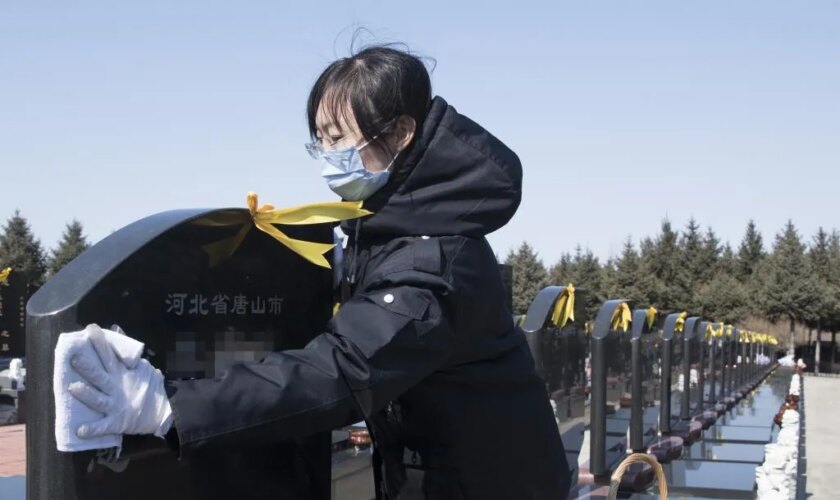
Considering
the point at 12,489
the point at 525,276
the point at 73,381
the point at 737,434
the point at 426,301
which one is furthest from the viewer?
the point at 525,276

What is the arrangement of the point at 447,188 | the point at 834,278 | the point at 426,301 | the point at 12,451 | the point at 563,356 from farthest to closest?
the point at 834,278, the point at 563,356, the point at 12,451, the point at 447,188, the point at 426,301

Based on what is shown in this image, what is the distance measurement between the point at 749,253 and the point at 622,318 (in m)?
52.8

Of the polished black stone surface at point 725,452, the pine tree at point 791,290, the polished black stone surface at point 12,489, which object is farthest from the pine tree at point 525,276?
the polished black stone surface at point 12,489

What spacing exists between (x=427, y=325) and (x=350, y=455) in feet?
5.65

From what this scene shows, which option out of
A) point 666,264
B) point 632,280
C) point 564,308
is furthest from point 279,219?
point 666,264

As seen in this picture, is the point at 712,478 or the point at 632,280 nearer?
the point at 712,478

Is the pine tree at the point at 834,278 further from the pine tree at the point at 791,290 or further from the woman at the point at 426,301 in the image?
the woman at the point at 426,301

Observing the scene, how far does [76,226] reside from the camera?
1412 inches

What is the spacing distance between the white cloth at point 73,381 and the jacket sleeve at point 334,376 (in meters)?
0.11

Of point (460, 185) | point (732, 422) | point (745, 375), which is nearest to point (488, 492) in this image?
point (460, 185)

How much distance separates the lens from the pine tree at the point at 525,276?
140ft

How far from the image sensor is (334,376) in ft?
4.97

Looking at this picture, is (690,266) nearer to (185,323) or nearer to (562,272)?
(562,272)

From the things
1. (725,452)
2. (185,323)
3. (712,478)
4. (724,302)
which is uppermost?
(185,323)
